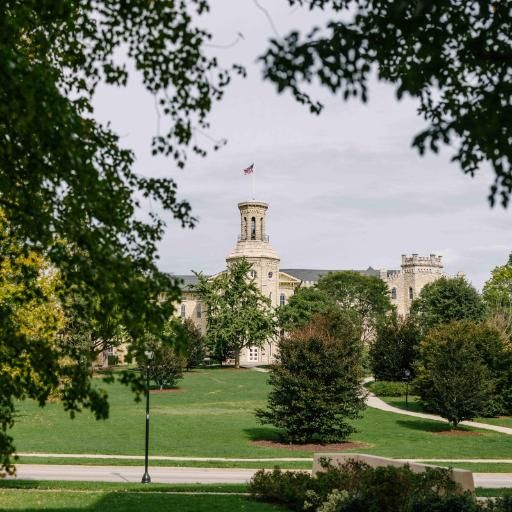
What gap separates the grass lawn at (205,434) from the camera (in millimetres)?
27677

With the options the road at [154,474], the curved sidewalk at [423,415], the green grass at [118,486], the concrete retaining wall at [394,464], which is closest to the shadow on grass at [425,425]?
the curved sidewalk at [423,415]

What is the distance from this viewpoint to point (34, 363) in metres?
7.05

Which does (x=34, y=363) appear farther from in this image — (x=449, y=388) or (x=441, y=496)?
(x=449, y=388)

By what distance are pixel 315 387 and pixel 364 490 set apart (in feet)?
49.3

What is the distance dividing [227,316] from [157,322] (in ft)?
227

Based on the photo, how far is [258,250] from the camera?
87.4 meters

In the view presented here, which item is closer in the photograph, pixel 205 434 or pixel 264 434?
pixel 205 434

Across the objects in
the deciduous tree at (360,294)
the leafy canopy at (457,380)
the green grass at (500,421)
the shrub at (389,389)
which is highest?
the deciduous tree at (360,294)

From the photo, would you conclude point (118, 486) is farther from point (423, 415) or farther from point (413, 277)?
point (413, 277)

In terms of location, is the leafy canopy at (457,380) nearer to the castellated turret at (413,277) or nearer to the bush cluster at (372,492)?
the bush cluster at (372,492)

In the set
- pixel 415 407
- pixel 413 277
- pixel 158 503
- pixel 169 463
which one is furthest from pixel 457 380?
pixel 413 277

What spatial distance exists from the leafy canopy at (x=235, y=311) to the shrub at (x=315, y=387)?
45.4m

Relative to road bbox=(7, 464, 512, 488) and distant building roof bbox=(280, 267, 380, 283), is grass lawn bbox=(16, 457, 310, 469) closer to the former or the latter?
road bbox=(7, 464, 512, 488)

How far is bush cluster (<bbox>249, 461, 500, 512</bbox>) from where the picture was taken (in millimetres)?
12241
